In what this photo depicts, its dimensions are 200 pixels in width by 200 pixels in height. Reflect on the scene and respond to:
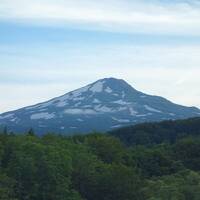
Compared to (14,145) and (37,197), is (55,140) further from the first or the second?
(37,197)

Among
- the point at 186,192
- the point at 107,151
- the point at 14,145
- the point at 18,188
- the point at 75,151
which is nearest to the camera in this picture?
the point at 18,188

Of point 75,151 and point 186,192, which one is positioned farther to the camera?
point 75,151

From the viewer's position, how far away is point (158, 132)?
112m

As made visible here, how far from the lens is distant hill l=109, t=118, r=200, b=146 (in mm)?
106875

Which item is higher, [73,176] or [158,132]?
[158,132]

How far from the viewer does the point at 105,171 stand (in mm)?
47812

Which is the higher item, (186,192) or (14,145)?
(14,145)

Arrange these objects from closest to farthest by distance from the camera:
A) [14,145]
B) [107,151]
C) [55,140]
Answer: [14,145], [55,140], [107,151]

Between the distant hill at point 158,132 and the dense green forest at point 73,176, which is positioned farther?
the distant hill at point 158,132

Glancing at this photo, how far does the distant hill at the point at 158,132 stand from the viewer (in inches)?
4208

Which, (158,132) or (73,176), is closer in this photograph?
(73,176)

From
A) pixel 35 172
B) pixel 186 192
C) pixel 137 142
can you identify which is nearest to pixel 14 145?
pixel 35 172

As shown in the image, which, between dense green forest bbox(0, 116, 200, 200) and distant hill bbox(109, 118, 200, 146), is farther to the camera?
distant hill bbox(109, 118, 200, 146)

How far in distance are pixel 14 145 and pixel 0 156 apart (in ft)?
7.89
